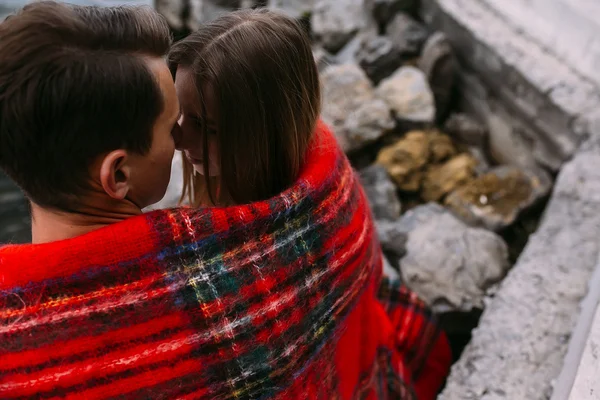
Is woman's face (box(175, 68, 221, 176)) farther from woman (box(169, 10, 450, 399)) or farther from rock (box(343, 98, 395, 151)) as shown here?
rock (box(343, 98, 395, 151))

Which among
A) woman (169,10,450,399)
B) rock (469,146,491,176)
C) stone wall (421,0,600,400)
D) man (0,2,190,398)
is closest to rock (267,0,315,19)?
stone wall (421,0,600,400)

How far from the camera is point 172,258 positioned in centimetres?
102

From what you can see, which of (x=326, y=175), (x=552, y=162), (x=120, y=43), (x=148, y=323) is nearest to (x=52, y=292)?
(x=148, y=323)

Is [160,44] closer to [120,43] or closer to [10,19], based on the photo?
[120,43]

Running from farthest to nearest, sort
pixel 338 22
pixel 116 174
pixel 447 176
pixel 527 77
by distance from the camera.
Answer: pixel 338 22 < pixel 447 176 < pixel 527 77 < pixel 116 174

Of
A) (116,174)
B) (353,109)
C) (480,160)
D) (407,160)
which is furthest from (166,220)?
(480,160)

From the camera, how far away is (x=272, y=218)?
3.69 feet

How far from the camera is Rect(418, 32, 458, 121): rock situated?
2906 mm

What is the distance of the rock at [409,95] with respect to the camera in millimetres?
2803

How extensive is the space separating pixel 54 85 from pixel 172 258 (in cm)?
36

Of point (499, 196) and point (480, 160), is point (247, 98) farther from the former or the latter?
point (480, 160)

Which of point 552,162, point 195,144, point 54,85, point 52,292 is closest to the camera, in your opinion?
point 54,85

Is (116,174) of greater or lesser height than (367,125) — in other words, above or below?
above

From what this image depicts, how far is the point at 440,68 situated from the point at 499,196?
0.91 metres
